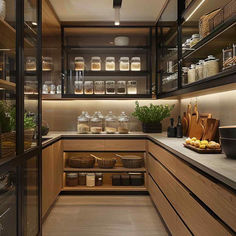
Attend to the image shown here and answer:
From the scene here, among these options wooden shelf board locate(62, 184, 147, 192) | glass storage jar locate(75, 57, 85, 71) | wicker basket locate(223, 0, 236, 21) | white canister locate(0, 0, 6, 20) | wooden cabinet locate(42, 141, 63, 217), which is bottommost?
wooden shelf board locate(62, 184, 147, 192)

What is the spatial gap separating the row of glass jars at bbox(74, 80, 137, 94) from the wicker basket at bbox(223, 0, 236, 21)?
2358 mm

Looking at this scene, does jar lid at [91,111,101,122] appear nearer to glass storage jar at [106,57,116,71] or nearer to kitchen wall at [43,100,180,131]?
kitchen wall at [43,100,180,131]

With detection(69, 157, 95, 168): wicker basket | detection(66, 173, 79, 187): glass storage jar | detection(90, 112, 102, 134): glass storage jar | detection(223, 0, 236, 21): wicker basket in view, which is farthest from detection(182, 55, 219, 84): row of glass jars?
detection(66, 173, 79, 187): glass storage jar

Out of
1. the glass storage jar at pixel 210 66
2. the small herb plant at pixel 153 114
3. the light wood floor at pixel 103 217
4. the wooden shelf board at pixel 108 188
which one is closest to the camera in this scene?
the glass storage jar at pixel 210 66

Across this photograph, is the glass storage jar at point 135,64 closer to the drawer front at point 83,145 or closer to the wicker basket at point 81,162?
the drawer front at point 83,145

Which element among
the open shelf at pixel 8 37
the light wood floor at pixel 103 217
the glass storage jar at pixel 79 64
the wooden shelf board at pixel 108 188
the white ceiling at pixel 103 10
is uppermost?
the white ceiling at pixel 103 10

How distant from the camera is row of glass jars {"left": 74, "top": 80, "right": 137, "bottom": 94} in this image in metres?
4.26

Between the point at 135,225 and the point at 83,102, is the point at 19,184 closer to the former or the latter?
the point at 135,225

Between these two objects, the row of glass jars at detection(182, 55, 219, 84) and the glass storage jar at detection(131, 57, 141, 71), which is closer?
the row of glass jars at detection(182, 55, 219, 84)

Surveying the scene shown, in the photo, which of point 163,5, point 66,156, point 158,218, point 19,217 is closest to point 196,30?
point 163,5

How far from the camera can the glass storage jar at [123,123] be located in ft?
13.8

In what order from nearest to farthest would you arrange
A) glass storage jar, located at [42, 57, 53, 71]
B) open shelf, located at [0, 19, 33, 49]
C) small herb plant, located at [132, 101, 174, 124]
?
open shelf, located at [0, 19, 33, 49] → glass storage jar, located at [42, 57, 53, 71] → small herb plant, located at [132, 101, 174, 124]

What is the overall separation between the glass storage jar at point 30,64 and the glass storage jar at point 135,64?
7.24ft

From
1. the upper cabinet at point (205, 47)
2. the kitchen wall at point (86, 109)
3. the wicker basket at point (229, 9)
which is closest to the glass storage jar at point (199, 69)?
the upper cabinet at point (205, 47)
